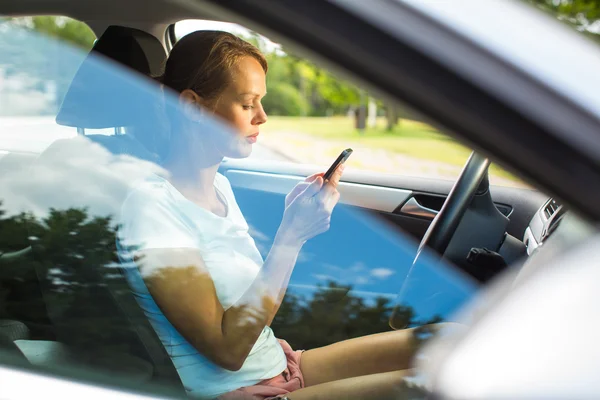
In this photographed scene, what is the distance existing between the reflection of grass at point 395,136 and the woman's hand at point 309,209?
0.11 m

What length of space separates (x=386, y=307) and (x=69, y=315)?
63 centimetres

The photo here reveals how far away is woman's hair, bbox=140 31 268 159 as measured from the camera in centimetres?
156

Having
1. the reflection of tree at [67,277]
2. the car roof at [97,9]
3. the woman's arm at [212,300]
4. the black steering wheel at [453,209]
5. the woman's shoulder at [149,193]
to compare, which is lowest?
the reflection of tree at [67,277]

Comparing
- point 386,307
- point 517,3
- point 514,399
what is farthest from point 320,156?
point 514,399

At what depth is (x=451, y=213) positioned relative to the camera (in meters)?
2.05

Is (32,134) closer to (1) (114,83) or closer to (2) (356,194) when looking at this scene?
(1) (114,83)

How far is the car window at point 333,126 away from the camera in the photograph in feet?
3.42

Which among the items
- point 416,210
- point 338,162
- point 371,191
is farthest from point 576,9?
point 338,162

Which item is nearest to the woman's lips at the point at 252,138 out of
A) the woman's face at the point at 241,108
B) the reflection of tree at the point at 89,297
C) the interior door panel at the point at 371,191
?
the woman's face at the point at 241,108

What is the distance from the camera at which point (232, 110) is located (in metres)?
1.55

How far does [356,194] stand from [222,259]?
44cm

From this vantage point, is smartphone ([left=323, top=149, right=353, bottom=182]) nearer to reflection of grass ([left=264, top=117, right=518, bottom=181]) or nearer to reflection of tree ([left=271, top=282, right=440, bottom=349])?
reflection of grass ([left=264, top=117, right=518, bottom=181])

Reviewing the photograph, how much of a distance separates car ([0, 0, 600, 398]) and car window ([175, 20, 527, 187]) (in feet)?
0.06

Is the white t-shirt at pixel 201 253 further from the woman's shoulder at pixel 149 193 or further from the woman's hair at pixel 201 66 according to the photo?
the woman's hair at pixel 201 66
